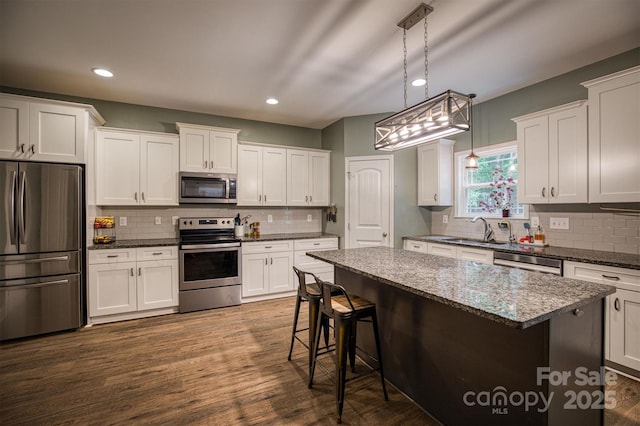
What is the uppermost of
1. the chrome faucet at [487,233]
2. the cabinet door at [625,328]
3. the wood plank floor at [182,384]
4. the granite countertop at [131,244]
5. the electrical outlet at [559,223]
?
the electrical outlet at [559,223]

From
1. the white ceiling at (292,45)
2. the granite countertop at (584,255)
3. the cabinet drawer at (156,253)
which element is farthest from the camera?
the cabinet drawer at (156,253)

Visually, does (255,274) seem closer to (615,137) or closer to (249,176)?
(249,176)

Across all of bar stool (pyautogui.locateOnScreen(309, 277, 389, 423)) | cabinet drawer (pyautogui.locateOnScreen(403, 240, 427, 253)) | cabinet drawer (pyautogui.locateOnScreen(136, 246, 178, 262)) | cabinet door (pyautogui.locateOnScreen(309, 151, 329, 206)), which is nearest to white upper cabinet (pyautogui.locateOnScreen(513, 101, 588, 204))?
cabinet drawer (pyautogui.locateOnScreen(403, 240, 427, 253))

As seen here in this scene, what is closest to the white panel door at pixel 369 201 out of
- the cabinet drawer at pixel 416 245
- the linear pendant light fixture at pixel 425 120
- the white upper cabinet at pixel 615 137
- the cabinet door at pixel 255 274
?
the cabinet drawer at pixel 416 245

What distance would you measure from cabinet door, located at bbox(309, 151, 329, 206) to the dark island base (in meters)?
3.07

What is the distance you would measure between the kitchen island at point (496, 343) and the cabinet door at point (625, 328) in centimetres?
110

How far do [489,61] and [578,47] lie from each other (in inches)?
27.4

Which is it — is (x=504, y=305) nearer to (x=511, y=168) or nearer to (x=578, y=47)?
(x=578, y=47)

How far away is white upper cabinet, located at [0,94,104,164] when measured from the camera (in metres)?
2.96

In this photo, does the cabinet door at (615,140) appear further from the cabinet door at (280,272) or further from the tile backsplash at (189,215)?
the tile backsplash at (189,215)

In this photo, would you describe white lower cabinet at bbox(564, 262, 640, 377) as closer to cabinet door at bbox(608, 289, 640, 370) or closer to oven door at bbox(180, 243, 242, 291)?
cabinet door at bbox(608, 289, 640, 370)

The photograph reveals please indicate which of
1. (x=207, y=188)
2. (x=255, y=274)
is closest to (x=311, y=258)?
(x=255, y=274)

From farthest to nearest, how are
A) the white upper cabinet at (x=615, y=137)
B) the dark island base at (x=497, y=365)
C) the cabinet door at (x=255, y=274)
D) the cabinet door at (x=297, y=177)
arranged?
the cabinet door at (x=297, y=177) < the cabinet door at (x=255, y=274) < the white upper cabinet at (x=615, y=137) < the dark island base at (x=497, y=365)

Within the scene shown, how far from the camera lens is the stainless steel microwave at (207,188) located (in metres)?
4.04
